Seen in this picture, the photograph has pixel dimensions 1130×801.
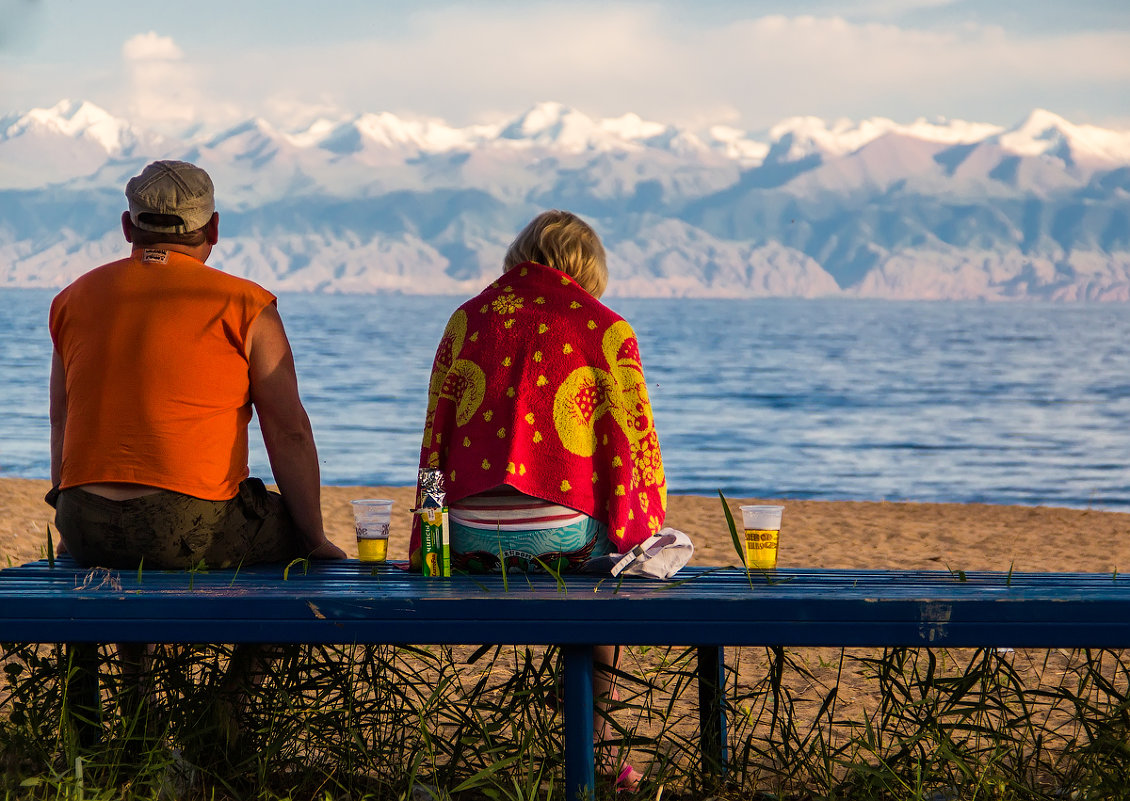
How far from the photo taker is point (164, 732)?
2.56m

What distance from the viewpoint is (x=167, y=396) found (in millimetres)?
2629

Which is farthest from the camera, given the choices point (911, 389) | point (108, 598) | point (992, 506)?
point (911, 389)

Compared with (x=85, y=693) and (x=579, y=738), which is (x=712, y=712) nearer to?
(x=579, y=738)

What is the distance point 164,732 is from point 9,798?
314mm

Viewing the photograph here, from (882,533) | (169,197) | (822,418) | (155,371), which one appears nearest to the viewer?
(155,371)

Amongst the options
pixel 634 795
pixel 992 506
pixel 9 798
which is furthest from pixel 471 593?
pixel 992 506

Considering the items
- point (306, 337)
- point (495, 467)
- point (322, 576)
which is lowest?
point (306, 337)

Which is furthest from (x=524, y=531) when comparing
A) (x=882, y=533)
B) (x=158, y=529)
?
(x=882, y=533)

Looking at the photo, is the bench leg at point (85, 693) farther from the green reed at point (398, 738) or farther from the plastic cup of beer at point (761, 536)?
the plastic cup of beer at point (761, 536)

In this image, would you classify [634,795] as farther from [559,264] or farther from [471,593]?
[559,264]

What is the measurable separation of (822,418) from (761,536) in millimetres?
23856

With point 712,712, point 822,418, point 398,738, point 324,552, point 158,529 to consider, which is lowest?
point 822,418

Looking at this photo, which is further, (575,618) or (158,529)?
(158,529)

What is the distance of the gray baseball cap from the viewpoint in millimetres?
2748
